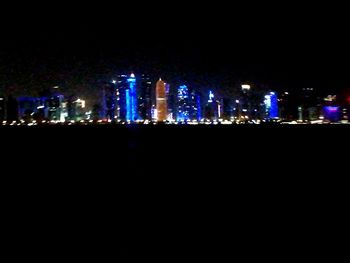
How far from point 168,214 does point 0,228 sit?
5.57 feet

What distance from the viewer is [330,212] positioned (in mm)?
5059

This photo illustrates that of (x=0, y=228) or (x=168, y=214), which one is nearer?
(x=0, y=228)

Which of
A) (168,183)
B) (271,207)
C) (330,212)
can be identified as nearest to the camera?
(330,212)

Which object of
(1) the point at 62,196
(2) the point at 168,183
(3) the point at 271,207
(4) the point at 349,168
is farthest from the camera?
(4) the point at 349,168

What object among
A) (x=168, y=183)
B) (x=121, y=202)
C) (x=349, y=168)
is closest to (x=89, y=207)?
(x=121, y=202)

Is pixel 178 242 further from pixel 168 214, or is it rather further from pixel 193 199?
pixel 193 199

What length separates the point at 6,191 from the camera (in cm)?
668

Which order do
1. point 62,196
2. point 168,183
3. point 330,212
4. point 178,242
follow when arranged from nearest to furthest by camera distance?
A: point 178,242, point 330,212, point 62,196, point 168,183

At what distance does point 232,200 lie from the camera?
19.5 feet

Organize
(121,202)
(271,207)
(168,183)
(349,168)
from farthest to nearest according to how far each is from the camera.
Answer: (349,168) → (168,183) → (121,202) → (271,207)

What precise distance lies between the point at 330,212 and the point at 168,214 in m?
1.73

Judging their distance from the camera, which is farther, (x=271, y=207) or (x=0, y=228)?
(x=271, y=207)

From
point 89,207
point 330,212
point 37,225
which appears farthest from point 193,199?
point 37,225

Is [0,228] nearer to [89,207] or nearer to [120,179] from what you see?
[89,207]
